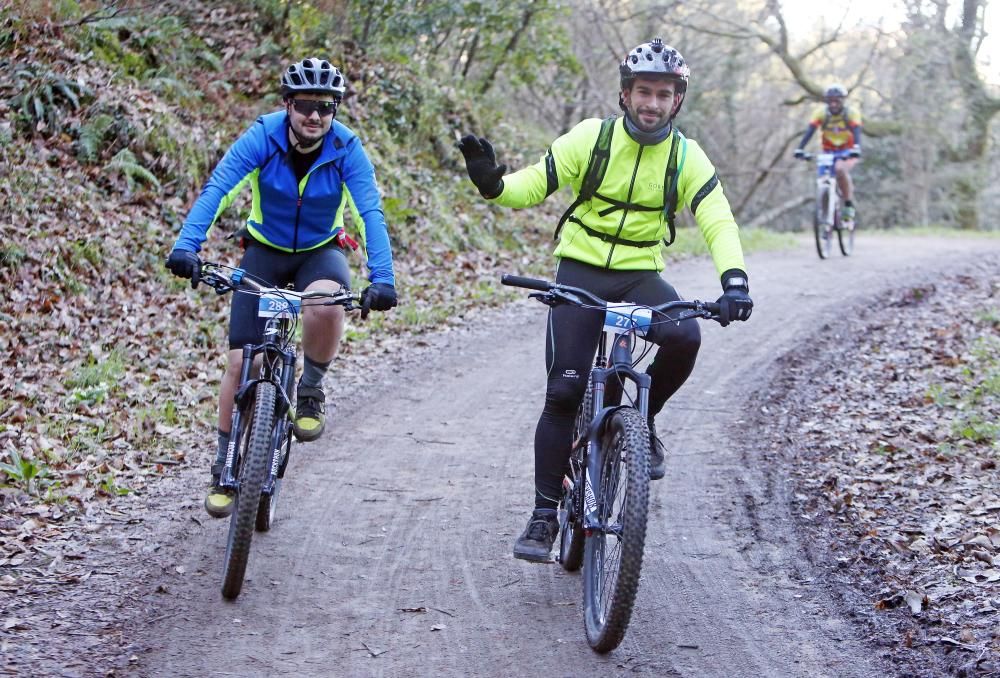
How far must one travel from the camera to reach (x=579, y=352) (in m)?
4.78

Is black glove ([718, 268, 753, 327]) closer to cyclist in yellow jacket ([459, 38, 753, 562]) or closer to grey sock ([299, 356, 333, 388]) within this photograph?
cyclist in yellow jacket ([459, 38, 753, 562])

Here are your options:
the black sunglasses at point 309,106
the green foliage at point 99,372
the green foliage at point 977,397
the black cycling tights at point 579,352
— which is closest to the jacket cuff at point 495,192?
the black cycling tights at point 579,352

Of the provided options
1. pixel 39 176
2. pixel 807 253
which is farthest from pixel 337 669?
pixel 807 253

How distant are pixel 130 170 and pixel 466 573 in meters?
7.47

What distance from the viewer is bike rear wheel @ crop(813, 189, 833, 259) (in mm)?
15555

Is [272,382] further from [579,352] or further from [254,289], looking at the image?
[579,352]

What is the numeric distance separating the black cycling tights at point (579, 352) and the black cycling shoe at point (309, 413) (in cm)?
144

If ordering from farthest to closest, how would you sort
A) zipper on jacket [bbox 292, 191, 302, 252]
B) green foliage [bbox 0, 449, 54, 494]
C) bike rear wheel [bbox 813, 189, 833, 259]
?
bike rear wheel [bbox 813, 189, 833, 259], green foliage [bbox 0, 449, 54, 494], zipper on jacket [bbox 292, 191, 302, 252]

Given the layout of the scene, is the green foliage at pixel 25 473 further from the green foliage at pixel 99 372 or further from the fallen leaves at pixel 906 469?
the fallen leaves at pixel 906 469

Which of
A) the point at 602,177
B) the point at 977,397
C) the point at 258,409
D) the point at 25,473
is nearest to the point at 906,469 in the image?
the point at 977,397

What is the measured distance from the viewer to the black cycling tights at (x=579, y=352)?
15.7 ft

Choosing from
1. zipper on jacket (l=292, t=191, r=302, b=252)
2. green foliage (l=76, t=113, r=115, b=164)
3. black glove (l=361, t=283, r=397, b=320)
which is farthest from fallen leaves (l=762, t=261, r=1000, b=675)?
green foliage (l=76, t=113, r=115, b=164)

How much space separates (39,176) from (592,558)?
7.82 m

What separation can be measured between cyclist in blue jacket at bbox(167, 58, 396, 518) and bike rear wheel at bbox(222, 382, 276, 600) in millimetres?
429
